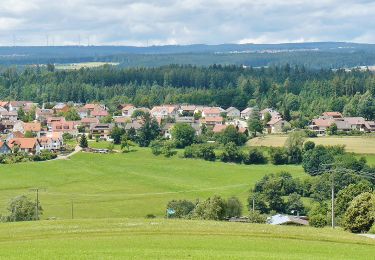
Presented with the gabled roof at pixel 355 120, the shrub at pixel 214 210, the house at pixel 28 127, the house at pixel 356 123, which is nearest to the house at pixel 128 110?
the house at pixel 28 127

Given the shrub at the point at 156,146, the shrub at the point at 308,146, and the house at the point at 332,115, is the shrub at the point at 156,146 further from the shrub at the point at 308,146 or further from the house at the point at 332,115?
the house at the point at 332,115

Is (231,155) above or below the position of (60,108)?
above

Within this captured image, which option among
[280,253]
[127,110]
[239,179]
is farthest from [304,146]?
[280,253]

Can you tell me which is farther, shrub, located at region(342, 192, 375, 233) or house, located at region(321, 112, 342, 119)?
house, located at region(321, 112, 342, 119)

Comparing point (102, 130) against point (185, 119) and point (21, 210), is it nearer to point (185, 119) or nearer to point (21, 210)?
point (185, 119)

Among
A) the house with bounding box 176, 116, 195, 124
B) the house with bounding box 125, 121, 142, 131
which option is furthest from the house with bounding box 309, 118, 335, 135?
the house with bounding box 125, 121, 142, 131

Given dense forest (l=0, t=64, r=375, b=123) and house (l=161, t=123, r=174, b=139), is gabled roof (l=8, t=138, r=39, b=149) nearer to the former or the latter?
house (l=161, t=123, r=174, b=139)

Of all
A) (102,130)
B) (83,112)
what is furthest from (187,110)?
(102,130)
